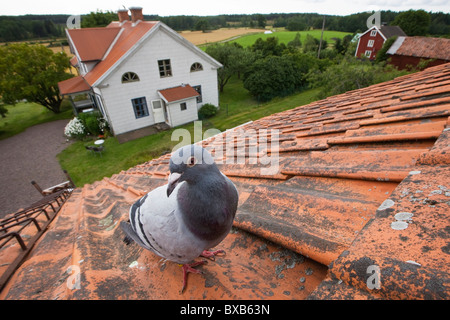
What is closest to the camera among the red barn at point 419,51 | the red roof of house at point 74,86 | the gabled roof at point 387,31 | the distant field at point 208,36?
the red roof of house at point 74,86

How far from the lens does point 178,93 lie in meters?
15.7

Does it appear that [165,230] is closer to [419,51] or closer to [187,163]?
[187,163]

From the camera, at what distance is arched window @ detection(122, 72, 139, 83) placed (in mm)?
14009

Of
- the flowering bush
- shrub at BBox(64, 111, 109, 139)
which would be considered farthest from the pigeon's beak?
the flowering bush

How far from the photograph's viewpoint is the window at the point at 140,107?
592 inches

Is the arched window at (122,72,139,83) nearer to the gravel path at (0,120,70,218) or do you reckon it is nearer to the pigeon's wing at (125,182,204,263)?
the gravel path at (0,120,70,218)

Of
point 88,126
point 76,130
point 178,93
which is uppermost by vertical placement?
point 178,93

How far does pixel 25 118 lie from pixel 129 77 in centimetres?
1530

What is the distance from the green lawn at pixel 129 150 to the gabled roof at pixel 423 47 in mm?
15296

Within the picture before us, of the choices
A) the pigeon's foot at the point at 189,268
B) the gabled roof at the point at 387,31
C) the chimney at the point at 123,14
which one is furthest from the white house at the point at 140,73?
the gabled roof at the point at 387,31

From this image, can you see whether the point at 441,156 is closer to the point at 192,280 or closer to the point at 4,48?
the point at 192,280

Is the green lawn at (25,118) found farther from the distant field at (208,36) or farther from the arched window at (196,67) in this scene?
the distant field at (208,36)

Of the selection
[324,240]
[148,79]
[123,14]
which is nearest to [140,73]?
[148,79]

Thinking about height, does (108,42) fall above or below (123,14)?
below
